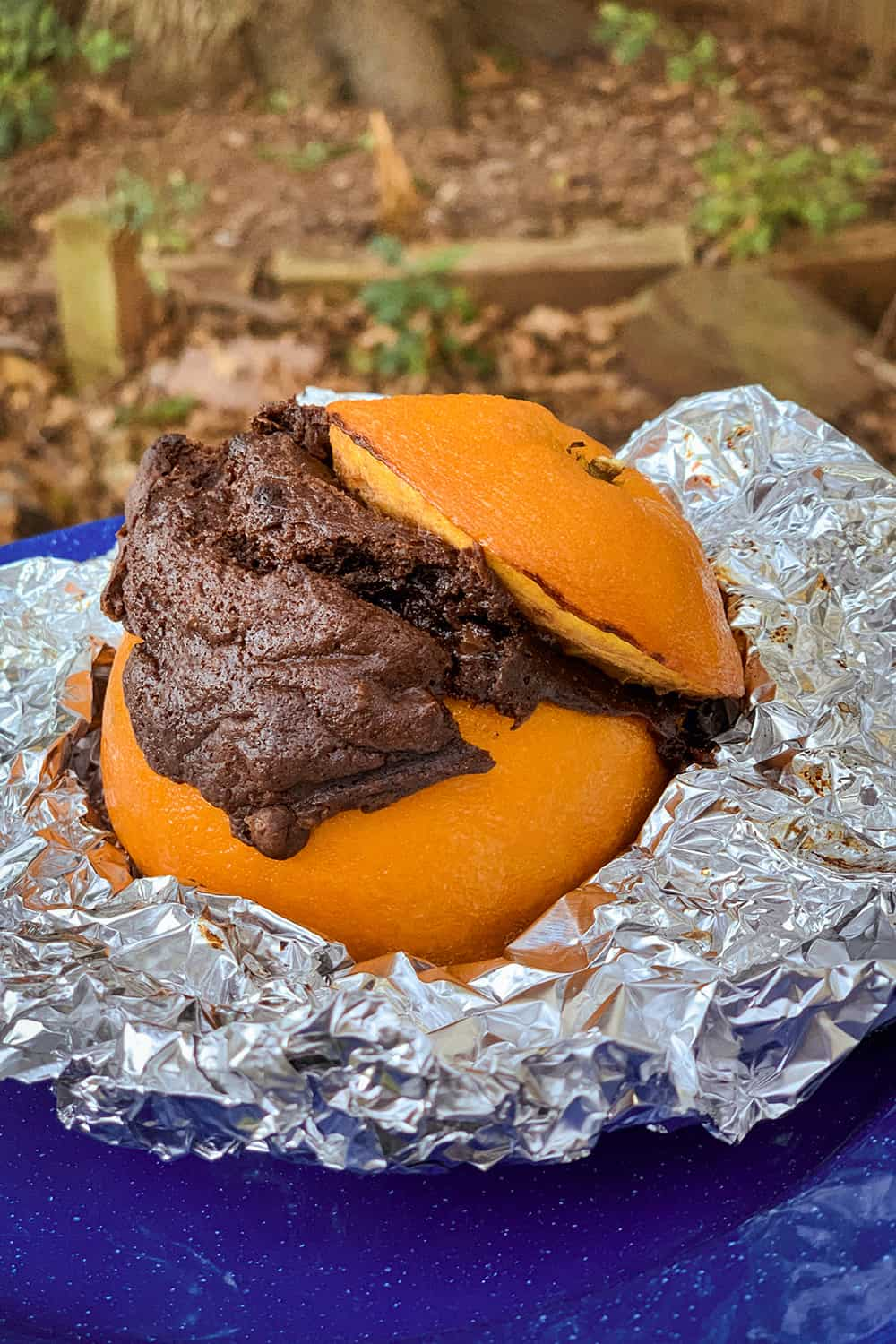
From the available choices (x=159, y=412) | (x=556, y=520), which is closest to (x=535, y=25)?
(x=159, y=412)

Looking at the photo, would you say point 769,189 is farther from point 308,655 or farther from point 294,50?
point 308,655

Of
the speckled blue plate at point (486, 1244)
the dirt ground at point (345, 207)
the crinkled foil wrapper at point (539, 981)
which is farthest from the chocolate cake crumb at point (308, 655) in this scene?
the dirt ground at point (345, 207)

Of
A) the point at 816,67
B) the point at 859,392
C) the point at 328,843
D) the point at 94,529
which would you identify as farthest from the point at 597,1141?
the point at 816,67

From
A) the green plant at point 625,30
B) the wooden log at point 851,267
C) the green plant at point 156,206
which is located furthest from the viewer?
the green plant at point 156,206

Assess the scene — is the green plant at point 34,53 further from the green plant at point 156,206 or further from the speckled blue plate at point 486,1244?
the speckled blue plate at point 486,1244

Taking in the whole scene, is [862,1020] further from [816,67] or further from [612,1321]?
[816,67]

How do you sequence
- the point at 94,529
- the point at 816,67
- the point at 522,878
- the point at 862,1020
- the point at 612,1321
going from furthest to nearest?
the point at 816,67
the point at 94,529
the point at 522,878
the point at 862,1020
the point at 612,1321
